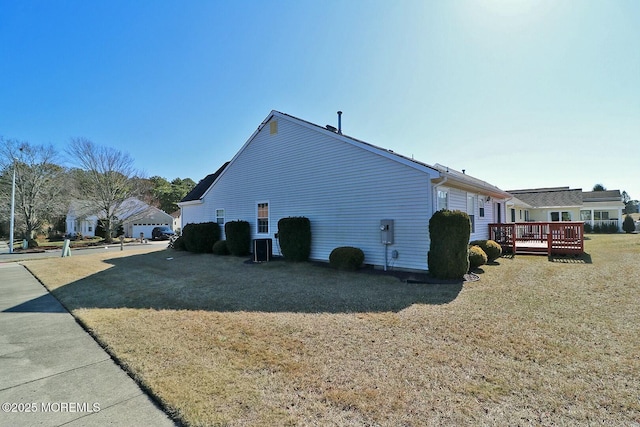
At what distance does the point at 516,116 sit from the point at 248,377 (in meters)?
12.9

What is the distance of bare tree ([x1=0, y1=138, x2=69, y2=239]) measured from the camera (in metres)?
24.5

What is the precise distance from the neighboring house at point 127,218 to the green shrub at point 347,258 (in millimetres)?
28695

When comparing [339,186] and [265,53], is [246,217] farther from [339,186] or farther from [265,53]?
[265,53]

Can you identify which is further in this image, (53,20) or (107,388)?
(53,20)

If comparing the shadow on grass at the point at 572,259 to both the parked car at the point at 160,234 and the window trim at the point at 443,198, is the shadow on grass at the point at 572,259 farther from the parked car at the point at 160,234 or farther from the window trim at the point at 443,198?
the parked car at the point at 160,234

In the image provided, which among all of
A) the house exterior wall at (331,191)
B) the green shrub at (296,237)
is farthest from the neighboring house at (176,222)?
the green shrub at (296,237)

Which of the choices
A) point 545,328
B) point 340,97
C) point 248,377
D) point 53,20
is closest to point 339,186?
point 340,97

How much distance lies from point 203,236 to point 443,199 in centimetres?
1168

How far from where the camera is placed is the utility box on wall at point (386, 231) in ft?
29.7

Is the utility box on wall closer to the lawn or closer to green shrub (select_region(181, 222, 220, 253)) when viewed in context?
the lawn

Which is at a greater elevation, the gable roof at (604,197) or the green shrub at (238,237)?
the gable roof at (604,197)

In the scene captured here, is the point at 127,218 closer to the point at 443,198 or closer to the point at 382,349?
the point at 443,198

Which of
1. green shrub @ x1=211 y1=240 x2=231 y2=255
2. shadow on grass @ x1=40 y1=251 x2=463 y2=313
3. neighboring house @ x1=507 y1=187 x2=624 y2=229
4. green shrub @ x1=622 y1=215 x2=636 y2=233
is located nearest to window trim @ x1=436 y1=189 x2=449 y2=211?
shadow on grass @ x1=40 y1=251 x2=463 y2=313

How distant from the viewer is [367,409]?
2537 millimetres
